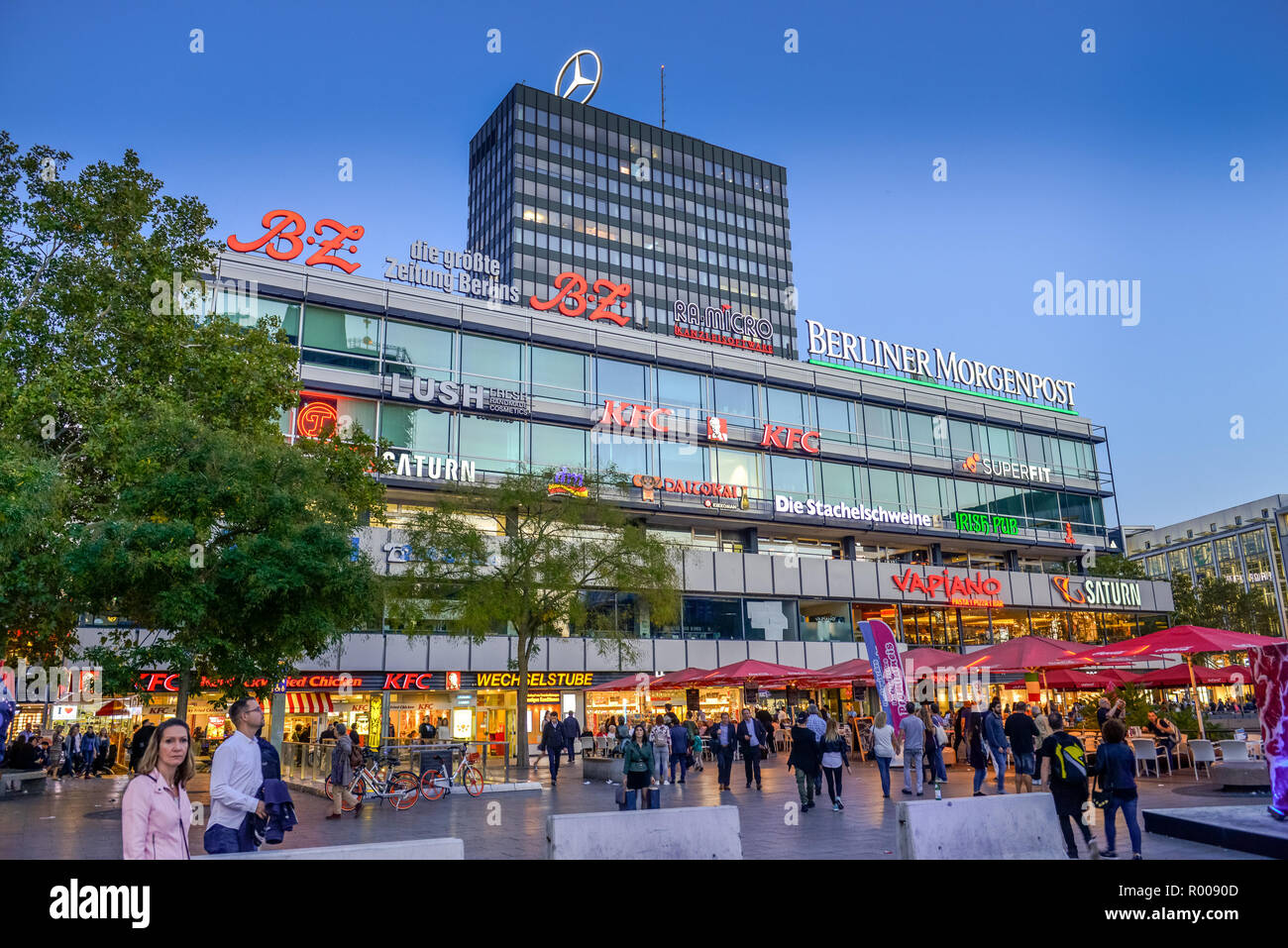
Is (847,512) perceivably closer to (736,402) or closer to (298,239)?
(736,402)

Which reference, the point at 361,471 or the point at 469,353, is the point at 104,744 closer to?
the point at 361,471

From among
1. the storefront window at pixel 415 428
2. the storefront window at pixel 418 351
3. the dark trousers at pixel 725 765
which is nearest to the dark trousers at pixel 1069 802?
the dark trousers at pixel 725 765

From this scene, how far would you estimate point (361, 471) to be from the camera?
2470cm

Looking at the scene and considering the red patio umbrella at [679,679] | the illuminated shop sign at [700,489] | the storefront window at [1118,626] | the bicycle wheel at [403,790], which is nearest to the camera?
the bicycle wheel at [403,790]

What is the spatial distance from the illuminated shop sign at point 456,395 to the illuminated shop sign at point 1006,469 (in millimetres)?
27028

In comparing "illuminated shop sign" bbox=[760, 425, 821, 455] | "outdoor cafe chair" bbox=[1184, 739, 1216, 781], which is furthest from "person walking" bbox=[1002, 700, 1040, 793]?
Answer: "illuminated shop sign" bbox=[760, 425, 821, 455]

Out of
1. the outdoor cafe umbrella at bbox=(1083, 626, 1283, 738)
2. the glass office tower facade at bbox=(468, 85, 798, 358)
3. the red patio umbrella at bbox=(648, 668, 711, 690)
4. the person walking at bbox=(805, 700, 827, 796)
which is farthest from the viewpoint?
the glass office tower facade at bbox=(468, 85, 798, 358)

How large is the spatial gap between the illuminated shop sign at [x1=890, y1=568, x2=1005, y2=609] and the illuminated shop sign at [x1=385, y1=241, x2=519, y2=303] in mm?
24977

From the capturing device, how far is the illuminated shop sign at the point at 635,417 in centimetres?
4319

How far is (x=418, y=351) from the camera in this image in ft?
133

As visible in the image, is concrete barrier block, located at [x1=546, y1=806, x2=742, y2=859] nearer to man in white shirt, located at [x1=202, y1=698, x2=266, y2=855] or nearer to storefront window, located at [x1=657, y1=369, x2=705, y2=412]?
man in white shirt, located at [x1=202, y1=698, x2=266, y2=855]

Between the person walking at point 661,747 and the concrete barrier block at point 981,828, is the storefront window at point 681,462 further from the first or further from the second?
the concrete barrier block at point 981,828

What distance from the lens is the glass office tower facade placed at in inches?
3944
